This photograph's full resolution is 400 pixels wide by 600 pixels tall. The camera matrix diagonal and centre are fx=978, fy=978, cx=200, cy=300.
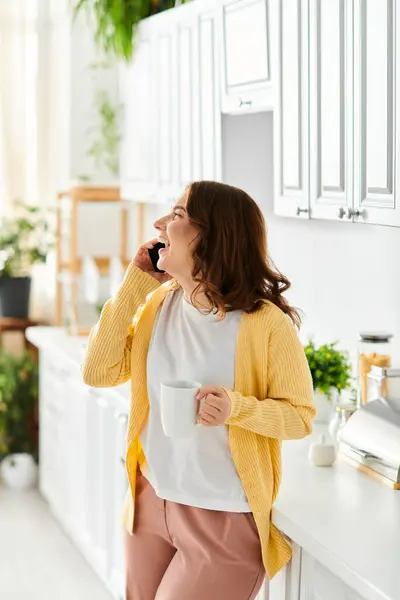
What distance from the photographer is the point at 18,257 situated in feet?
15.4

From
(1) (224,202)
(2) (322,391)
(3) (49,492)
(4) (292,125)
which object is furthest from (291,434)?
(3) (49,492)

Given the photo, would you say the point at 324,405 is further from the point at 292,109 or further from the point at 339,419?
the point at 292,109

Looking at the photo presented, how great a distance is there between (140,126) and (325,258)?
3.78 ft

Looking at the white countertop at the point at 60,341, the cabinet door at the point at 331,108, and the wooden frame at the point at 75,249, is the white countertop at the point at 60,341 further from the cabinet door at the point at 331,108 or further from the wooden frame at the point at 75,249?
the cabinet door at the point at 331,108

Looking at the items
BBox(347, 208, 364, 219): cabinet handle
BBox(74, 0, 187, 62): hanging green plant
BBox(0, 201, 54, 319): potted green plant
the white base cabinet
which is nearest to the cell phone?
BBox(347, 208, 364, 219): cabinet handle

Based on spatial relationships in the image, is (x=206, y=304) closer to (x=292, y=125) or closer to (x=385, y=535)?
(x=385, y=535)

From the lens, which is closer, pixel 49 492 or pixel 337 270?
pixel 337 270

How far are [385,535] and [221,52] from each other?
1.68m

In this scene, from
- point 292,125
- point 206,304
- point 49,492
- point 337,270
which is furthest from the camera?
point 49,492

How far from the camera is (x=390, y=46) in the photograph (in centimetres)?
202

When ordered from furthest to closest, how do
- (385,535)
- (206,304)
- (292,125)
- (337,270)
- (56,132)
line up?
(56,132) → (337,270) → (292,125) → (206,304) → (385,535)

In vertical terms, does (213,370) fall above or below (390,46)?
below

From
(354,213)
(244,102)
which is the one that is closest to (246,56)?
(244,102)

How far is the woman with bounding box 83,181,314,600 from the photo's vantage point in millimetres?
1890
